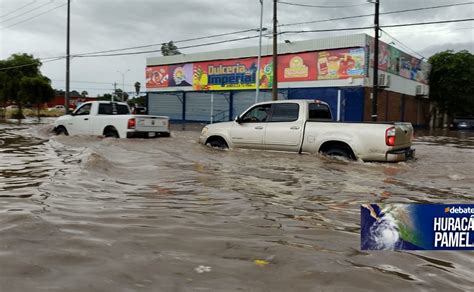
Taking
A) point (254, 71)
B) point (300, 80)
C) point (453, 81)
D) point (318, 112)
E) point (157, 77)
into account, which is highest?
point (453, 81)

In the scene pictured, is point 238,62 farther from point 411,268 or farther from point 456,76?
point 411,268

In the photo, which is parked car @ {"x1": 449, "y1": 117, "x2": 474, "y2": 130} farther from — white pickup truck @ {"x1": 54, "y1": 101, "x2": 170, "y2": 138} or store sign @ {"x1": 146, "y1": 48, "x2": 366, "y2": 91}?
white pickup truck @ {"x1": 54, "y1": 101, "x2": 170, "y2": 138}

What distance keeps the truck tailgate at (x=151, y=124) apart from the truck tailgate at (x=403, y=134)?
8.20 meters

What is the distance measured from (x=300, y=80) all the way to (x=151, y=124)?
20.4 metres

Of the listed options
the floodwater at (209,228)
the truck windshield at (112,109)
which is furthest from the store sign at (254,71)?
the floodwater at (209,228)

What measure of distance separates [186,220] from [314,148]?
585cm

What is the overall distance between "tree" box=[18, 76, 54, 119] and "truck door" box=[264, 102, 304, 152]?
37.3 metres

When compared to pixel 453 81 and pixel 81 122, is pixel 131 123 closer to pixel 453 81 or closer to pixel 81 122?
pixel 81 122

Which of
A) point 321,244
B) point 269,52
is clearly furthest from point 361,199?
point 269,52

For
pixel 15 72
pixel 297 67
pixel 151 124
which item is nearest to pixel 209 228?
pixel 151 124

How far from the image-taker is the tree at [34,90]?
140ft

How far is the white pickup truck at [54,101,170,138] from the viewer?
46.6 feet

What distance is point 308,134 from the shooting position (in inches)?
404
